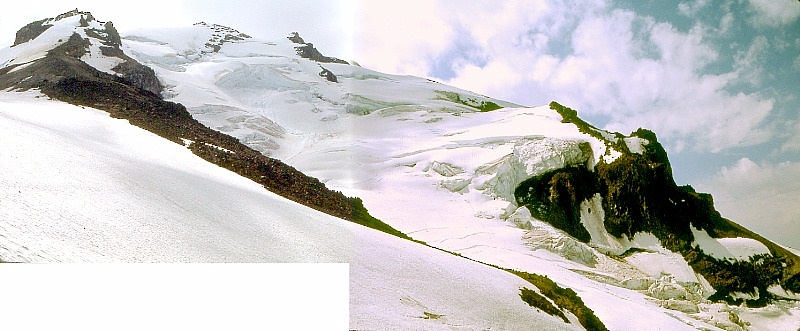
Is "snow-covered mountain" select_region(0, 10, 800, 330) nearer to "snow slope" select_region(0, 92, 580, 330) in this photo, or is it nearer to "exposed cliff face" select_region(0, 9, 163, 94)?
"snow slope" select_region(0, 92, 580, 330)

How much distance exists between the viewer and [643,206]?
99.1 ft

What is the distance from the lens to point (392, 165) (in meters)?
35.1

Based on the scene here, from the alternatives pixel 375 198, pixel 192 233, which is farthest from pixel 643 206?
pixel 192 233

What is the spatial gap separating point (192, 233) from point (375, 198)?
2095cm

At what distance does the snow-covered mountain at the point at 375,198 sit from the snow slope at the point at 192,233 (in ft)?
0.15

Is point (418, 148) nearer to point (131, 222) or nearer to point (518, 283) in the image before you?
point (518, 283)

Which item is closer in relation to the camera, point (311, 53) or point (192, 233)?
point (192, 233)

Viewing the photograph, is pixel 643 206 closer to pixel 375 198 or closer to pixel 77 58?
pixel 375 198

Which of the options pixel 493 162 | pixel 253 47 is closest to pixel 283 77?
pixel 253 47

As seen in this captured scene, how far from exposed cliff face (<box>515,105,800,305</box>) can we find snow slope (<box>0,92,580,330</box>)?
692 inches

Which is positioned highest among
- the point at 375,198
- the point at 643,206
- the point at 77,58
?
the point at 77,58

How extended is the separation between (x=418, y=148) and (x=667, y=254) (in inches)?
667

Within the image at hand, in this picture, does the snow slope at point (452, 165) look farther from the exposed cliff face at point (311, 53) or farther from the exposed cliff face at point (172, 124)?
the exposed cliff face at point (311, 53)

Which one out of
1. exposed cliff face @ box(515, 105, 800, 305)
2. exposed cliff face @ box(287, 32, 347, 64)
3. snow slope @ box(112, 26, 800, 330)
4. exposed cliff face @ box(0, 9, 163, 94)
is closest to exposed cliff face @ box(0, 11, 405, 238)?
exposed cliff face @ box(0, 9, 163, 94)
